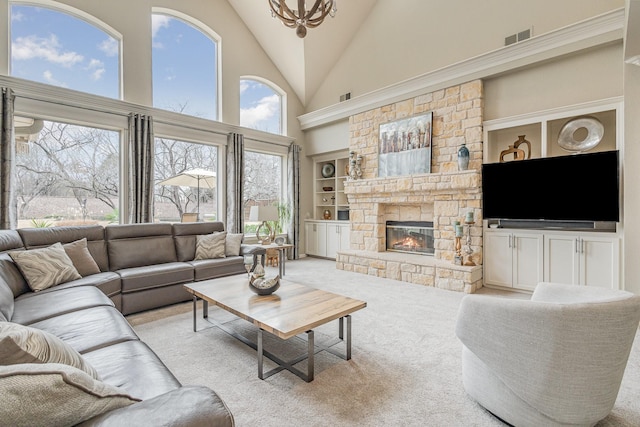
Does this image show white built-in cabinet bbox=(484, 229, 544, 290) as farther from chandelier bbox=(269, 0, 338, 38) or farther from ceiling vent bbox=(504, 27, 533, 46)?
chandelier bbox=(269, 0, 338, 38)

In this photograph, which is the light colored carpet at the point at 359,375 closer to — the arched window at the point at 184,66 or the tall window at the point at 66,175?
the tall window at the point at 66,175

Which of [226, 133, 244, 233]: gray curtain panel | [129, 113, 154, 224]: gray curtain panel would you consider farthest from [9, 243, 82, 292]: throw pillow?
[226, 133, 244, 233]: gray curtain panel

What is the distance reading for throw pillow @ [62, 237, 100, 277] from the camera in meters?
3.25

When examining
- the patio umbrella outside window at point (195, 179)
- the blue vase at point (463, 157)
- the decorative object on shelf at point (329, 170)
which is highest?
the decorative object on shelf at point (329, 170)

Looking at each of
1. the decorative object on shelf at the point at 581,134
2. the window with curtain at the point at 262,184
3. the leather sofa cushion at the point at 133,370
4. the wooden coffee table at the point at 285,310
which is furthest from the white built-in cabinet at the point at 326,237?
the leather sofa cushion at the point at 133,370

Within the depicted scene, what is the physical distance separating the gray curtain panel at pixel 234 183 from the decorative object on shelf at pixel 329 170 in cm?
216

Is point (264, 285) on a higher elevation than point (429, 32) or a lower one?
lower

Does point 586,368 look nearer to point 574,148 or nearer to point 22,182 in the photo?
point 574,148

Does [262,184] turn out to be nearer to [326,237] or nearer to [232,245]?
[326,237]

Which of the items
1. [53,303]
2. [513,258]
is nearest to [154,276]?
[53,303]

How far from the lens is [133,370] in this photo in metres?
1.46

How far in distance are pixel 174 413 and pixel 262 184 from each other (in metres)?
6.18

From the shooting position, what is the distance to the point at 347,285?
4.69m

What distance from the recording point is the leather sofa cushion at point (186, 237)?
4.26 meters
